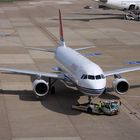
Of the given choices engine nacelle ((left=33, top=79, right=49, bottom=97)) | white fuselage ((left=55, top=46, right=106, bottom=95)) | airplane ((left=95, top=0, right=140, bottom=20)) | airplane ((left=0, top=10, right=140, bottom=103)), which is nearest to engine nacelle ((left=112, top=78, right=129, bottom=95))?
airplane ((left=0, top=10, right=140, bottom=103))

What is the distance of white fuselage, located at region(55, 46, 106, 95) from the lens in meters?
26.5

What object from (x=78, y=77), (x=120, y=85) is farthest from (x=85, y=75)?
(x=120, y=85)

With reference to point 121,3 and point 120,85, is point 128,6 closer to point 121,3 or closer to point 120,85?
point 121,3

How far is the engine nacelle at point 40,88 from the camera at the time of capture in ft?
94.7

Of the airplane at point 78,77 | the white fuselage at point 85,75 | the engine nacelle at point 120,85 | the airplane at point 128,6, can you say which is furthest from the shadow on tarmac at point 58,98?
the airplane at point 128,6

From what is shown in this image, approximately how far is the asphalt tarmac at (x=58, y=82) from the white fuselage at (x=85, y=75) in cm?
144

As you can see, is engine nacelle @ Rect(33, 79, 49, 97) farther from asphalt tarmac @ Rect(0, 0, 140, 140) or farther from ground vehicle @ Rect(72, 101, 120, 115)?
ground vehicle @ Rect(72, 101, 120, 115)

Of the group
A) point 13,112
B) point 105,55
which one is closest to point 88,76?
point 13,112

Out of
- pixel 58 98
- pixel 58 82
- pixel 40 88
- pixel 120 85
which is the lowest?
pixel 58 82

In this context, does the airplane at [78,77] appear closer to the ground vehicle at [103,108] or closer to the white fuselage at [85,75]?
the white fuselage at [85,75]

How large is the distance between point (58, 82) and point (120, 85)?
5.88 metres

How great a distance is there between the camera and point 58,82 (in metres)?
34.2

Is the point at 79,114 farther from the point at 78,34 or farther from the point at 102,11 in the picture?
the point at 102,11

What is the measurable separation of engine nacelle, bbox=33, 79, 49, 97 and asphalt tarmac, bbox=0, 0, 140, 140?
1.84 feet
